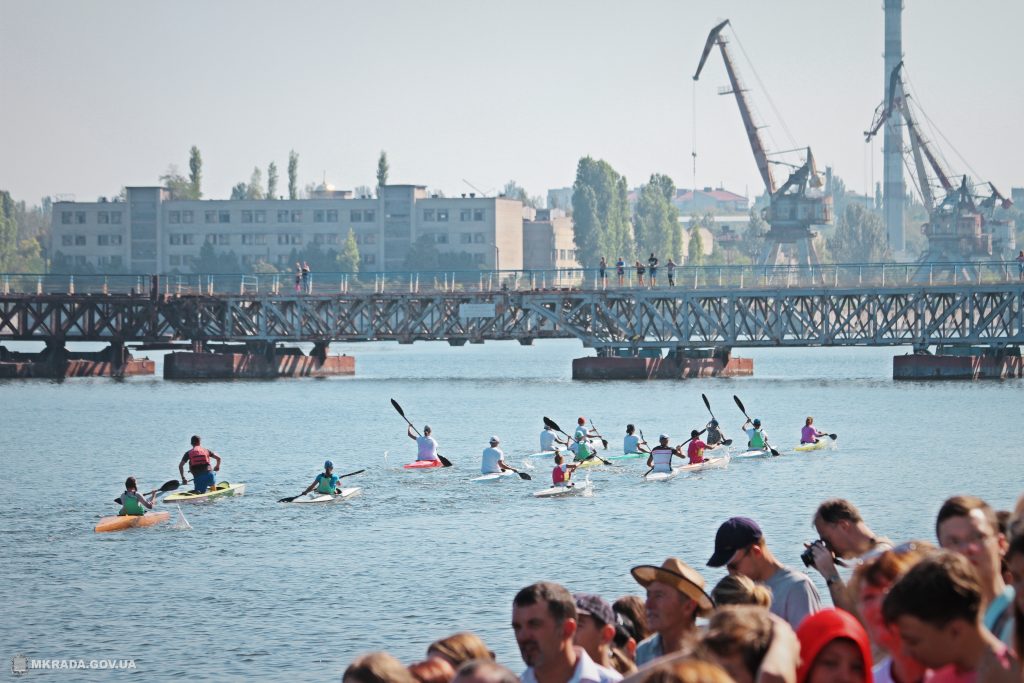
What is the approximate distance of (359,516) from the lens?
1987 inches

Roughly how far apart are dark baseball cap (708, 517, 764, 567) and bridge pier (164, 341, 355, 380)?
12122 centimetres

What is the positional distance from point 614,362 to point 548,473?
2466 inches

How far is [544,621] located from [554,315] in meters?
114

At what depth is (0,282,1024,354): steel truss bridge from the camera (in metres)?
122

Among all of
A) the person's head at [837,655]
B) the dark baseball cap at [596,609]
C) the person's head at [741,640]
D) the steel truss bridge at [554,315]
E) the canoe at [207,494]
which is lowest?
the canoe at [207,494]

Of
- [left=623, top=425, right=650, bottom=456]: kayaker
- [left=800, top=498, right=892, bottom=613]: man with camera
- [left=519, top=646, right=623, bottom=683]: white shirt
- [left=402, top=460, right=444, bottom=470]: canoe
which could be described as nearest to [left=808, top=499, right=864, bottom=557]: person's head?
[left=800, top=498, right=892, bottom=613]: man with camera

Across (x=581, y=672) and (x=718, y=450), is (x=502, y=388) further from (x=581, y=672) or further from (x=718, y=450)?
(x=581, y=672)

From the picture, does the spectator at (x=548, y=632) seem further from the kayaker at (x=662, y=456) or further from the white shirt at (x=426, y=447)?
the white shirt at (x=426, y=447)

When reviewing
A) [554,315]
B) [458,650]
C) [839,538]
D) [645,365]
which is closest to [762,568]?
[839,538]

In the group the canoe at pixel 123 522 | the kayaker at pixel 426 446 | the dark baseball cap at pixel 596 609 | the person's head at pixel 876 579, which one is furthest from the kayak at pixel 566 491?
the person's head at pixel 876 579

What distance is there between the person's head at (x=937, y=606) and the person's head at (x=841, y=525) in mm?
4825

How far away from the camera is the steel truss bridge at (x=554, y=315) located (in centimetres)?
12181

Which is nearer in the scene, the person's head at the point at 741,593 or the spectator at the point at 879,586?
the spectator at the point at 879,586

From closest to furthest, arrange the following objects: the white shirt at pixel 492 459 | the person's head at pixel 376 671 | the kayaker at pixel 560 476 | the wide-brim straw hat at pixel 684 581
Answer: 1. the person's head at pixel 376 671
2. the wide-brim straw hat at pixel 684 581
3. the kayaker at pixel 560 476
4. the white shirt at pixel 492 459
